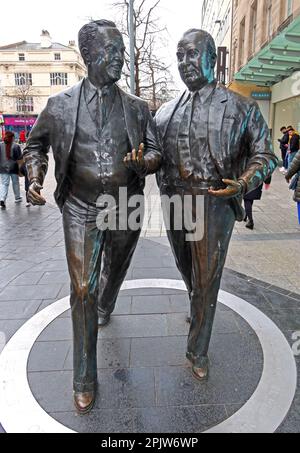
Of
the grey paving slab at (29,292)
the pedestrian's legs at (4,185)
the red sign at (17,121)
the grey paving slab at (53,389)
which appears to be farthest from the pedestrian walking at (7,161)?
the red sign at (17,121)

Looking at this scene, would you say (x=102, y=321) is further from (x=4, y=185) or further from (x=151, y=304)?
(x=4, y=185)

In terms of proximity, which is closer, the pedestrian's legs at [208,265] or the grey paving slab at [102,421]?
the grey paving slab at [102,421]

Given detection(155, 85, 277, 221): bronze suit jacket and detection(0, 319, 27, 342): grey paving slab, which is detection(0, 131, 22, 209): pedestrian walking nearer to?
detection(0, 319, 27, 342): grey paving slab

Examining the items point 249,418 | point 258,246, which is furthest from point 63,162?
point 258,246

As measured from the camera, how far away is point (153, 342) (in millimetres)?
3066

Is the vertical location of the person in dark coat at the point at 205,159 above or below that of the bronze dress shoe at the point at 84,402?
above

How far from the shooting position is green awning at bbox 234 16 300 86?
11.1 metres

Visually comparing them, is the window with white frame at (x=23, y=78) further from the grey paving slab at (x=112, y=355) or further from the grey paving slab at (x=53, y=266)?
the grey paving slab at (x=112, y=355)

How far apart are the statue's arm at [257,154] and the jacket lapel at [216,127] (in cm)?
17

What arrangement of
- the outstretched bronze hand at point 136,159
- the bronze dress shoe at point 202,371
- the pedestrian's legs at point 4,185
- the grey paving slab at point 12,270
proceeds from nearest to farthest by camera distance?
the outstretched bronze hand at point 136,159 → the bronze dress shoe at point 202,371 → the grey paving slab at point 12,270 → the pedestrian's legs at point 4,185

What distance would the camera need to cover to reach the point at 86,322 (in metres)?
2.34

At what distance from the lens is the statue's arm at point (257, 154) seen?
2186mm

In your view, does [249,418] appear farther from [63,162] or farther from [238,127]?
[63,162]
